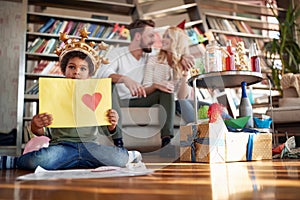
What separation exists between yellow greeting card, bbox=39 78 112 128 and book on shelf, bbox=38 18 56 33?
1872 millimetres

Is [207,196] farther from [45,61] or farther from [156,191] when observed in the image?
[45,61]

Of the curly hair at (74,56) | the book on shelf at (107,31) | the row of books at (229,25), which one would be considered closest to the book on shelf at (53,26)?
the book on shelf at (107,31)

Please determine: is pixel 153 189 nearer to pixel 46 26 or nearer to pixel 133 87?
pixel 133 87

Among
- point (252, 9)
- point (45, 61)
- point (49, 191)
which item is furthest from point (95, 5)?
point (49, 191)

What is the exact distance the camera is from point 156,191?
66cm

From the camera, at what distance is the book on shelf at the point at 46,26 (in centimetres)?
295

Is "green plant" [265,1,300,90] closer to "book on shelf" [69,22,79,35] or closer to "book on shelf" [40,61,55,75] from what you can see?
"book on shelf" [69,22,79,35]

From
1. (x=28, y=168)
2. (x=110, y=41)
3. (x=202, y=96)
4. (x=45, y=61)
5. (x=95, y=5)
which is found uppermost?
(x=95, y=5)

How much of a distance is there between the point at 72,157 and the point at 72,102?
20 cm

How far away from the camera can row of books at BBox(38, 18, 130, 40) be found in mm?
2979

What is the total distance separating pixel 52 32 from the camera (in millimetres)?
2963

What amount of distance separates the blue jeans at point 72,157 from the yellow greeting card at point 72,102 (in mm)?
85

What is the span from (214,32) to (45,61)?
1621mm

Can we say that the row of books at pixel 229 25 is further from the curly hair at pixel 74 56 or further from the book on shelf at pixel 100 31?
the curly hair at pixel 74 56
